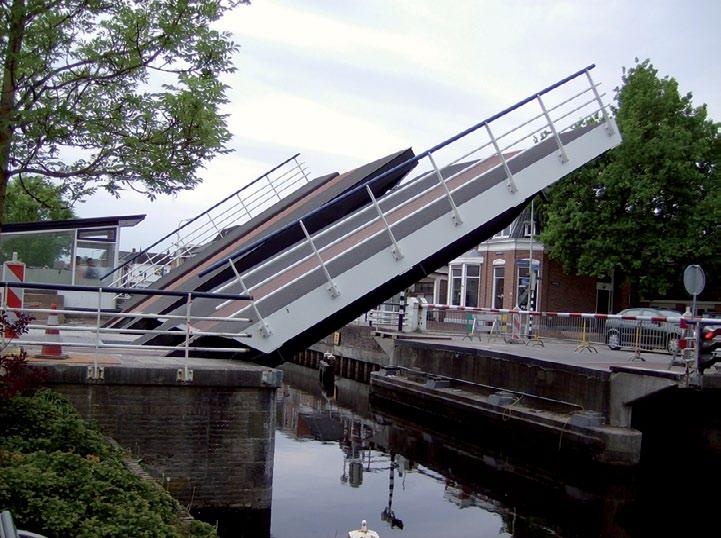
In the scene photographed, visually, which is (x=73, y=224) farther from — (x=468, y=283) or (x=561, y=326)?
(x=468, y=283)

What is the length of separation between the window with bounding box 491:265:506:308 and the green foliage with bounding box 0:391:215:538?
128 ft

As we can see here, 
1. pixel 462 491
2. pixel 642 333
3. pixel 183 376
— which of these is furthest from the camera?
pixel 642 333

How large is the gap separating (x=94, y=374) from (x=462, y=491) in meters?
7.54

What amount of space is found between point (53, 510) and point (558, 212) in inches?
1501

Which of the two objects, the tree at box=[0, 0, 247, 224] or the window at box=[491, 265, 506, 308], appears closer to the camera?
the tree at box=[0, 0, 247, 224]

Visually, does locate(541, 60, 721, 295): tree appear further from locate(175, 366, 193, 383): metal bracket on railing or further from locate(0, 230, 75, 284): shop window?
locate(175, 366, 193, 383): metal bracket on railing

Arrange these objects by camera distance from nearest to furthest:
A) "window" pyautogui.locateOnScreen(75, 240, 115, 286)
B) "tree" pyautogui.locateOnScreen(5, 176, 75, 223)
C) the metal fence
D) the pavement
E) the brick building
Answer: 1. "tree" pyautogui.locateOnScreen(5, 176, 75, 223)
2. the pavement
3. "window" pyautogui.locateOnScreen(75, 240, 115, 286)
4. the metal fence
5. the brick building

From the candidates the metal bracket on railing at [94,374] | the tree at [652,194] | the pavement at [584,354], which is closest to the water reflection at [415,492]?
the pavement at [584,354]

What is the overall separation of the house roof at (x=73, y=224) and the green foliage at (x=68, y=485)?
1065 centimetres

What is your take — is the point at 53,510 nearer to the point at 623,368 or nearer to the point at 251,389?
the point at 251,389

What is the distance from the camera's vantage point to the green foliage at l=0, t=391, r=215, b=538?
5.17 m

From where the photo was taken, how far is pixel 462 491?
14.3m

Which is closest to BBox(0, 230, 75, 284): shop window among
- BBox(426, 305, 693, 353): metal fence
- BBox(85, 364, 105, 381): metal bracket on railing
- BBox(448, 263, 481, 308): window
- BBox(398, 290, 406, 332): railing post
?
BBox(85, 364, 105, 381): metal bracket on railing

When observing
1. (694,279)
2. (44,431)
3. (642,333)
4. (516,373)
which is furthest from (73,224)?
Result: (642,333)
